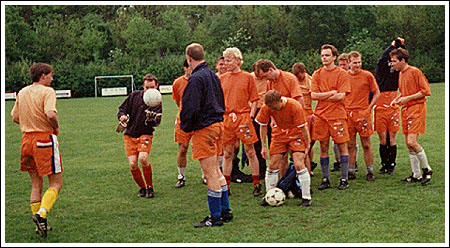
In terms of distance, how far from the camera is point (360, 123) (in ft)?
28.1

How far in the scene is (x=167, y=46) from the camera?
53.5 metres

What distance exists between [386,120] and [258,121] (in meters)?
3.05

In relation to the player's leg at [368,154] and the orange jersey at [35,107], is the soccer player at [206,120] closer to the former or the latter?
the orange jersey at [35,107]

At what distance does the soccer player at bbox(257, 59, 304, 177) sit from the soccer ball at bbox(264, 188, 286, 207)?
0.51m

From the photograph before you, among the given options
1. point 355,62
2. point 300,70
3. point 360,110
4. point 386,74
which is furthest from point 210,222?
point 386,74

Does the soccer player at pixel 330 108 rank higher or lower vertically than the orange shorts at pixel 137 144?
higher

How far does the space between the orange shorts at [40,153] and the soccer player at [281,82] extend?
325cm

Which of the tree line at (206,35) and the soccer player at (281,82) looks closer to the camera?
the soccer player at (281,82)

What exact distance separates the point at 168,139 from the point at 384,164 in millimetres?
7338

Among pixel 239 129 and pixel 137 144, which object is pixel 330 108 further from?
pixel 137 144

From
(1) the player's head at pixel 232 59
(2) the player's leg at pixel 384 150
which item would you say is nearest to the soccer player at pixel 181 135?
(1) the player's head at pixel 232 59

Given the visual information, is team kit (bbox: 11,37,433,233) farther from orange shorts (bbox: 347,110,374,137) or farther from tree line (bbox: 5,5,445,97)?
tree line (bbox: 5,5,445,97)

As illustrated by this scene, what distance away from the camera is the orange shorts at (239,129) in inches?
309

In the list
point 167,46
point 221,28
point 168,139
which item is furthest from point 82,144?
point 221,28
